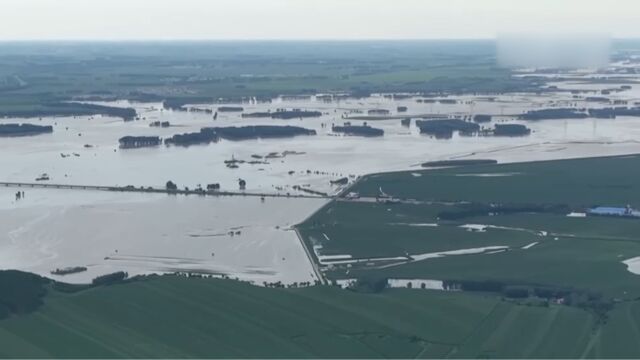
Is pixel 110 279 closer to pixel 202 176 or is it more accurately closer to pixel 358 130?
pixel 202 176

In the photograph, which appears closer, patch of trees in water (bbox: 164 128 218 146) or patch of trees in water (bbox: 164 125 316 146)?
patch of trees in water (bbox: 164 128 218 146)

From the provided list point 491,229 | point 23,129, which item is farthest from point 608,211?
point 23,129

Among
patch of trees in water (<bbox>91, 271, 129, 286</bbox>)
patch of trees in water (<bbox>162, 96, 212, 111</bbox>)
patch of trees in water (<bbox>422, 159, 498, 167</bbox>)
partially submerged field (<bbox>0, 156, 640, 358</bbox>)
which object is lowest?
partially submerged field (<bbox>0, 156, 640, 358</bbox>)

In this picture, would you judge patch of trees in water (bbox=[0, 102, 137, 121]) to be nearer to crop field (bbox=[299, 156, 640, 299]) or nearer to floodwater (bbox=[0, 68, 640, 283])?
floodwater (bbox=[0, 68, 640, 283])

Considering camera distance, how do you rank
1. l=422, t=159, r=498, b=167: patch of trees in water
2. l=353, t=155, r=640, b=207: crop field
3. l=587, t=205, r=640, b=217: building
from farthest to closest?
l=422, t=159, r=498, b=167: patch of trees in water < l=353, t=155, r=640, b=207: crop field < l=587, t=205, r=640, b=217: building

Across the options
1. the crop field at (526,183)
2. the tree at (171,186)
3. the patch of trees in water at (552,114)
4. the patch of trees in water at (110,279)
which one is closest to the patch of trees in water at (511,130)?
the patch of trees in water at (552,114)

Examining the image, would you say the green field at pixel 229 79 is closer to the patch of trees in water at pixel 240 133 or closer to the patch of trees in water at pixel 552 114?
the patch of trees in water at pixel 240 133

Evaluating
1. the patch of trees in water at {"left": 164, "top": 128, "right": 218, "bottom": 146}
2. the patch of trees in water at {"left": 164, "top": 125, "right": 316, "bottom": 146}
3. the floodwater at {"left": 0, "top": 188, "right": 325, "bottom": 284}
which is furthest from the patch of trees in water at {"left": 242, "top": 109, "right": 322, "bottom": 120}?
the floodwater at {"left": 0, "top": 188, "right": 325, "bottom": 284}
